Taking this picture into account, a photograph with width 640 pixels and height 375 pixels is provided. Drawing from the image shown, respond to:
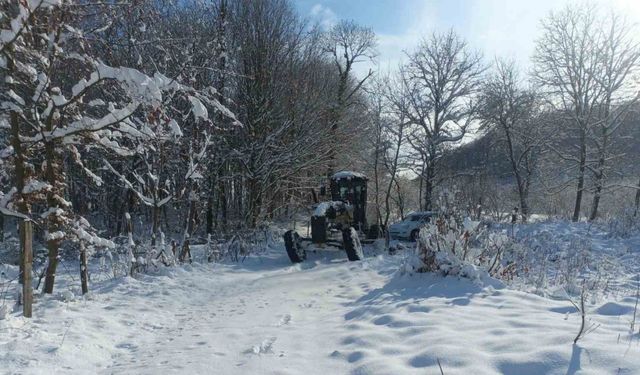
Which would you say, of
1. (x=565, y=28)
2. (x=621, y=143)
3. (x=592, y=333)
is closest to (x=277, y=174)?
(x=592, y=333)

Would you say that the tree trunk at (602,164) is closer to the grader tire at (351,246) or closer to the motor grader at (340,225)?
the motor grader at (340,225)

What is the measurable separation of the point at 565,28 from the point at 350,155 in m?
11.9

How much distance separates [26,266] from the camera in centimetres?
425

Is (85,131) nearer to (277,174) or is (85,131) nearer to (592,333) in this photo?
(592,333)

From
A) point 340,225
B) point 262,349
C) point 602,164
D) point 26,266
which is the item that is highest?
point 602,164

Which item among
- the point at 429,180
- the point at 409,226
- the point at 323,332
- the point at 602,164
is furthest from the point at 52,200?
the point at 602,164

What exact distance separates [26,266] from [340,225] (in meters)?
7.85

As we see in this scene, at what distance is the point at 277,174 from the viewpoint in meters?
15.0

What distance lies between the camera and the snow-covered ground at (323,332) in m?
2.89

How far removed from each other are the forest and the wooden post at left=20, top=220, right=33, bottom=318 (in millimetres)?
67

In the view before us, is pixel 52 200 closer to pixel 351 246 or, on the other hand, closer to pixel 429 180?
pixel 351 246

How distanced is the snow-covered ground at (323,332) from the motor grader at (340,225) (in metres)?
3.11

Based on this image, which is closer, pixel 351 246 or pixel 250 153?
pixel 351 246

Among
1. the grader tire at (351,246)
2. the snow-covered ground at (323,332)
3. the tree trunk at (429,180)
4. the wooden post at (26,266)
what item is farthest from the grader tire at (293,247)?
the tree trunk at (429,180)
